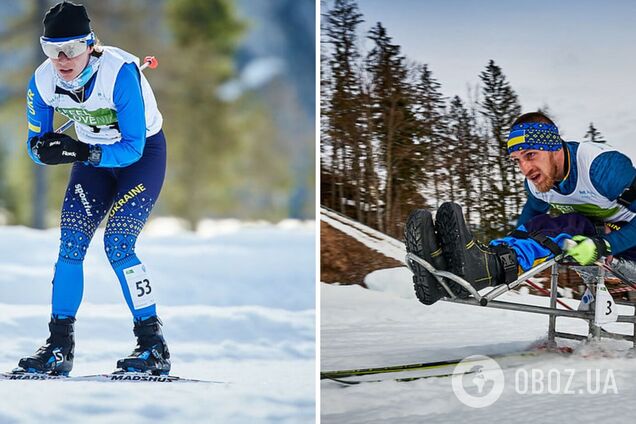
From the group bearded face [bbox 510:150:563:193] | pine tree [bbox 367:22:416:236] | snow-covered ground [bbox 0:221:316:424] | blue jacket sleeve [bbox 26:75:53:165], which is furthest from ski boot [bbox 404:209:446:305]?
blue jacket sleeve [bbox 26:75:53:165]

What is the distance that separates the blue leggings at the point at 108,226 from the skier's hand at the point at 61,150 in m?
0.17

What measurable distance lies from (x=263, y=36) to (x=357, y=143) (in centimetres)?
93

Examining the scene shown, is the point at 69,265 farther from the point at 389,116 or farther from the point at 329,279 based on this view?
the point at 389,116

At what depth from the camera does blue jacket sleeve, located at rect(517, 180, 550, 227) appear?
3.17m

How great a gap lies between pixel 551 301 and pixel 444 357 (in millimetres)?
528

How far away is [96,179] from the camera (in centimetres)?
279

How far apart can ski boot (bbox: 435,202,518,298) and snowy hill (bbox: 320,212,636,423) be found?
2.07ft

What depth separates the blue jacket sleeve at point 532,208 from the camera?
3168mm

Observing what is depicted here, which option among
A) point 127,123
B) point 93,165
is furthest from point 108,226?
point 127,123

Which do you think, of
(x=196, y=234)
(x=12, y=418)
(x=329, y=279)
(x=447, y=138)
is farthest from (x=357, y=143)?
(x=12, y=418)

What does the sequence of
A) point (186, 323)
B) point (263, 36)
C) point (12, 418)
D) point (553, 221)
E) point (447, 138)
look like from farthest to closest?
point (263, 36), point (447, 138), point (186, 323), point (553, 221), point (12, 418)

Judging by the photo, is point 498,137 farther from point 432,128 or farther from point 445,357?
point 445,357

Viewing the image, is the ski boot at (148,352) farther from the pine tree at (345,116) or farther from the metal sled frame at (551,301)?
the pine tree at (345,116)

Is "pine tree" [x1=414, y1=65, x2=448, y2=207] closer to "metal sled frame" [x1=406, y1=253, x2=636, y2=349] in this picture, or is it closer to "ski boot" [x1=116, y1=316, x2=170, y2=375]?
"metal sled frame" [x1=406, y1=253, x2=636, y2=349]
